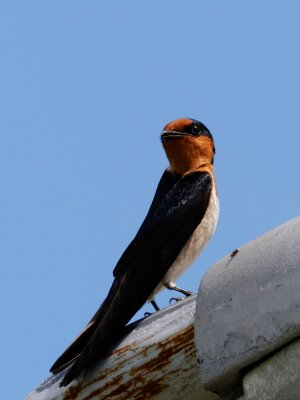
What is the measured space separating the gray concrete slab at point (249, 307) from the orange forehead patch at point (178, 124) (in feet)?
10.4

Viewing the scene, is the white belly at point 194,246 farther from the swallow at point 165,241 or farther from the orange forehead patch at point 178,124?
the orange forehead patch at point 178,124

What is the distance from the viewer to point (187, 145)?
539 cm

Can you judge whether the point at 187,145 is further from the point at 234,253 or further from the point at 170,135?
the point at 234,253

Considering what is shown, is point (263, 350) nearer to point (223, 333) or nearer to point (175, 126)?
point (223, 333)

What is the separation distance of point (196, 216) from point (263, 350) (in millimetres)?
2477

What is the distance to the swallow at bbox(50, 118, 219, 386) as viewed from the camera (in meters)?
3.12

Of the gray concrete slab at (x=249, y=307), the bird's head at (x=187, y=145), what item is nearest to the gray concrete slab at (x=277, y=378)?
the gray concrete slab at (x=249, y=307)

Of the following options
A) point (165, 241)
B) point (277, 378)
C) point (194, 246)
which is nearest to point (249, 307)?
point (277, 378)

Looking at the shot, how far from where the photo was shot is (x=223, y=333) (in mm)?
2283

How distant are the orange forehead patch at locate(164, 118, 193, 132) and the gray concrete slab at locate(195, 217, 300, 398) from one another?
10.4 feet

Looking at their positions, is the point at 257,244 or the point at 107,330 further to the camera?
the point at 107,330

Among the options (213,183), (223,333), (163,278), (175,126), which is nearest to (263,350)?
(223,333)

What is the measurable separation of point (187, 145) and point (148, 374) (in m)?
2.94

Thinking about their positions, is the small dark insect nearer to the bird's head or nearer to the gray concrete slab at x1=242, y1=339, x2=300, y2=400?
the gray concrete slab at x1=242, y1=339, x2=300, y2=400
